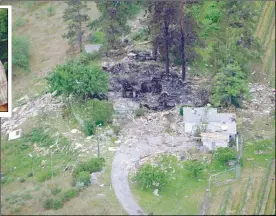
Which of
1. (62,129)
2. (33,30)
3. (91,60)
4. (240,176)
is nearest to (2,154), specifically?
(62,129)

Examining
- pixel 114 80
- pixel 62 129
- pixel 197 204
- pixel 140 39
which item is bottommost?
pixel 197 204

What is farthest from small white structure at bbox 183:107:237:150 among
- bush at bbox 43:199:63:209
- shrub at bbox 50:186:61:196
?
bush at bbox 43:199:63:209

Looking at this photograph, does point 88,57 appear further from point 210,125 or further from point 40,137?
point 210,125

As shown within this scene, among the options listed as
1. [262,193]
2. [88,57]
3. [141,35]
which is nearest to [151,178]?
[262,193]

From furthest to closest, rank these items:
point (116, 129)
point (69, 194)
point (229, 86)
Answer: point (229, 86) < point (116, 129) < point (69, 194)

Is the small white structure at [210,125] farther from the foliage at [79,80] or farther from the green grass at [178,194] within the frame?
the foliage at [79,80]

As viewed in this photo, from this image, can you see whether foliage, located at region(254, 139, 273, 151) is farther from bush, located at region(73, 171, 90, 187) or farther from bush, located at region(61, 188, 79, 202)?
bush, located at region(61, 188, 79, 202)

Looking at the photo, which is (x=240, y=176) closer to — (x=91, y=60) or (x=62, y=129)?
(x=62, y=129)

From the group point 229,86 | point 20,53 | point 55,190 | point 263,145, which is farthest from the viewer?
point 20,53
